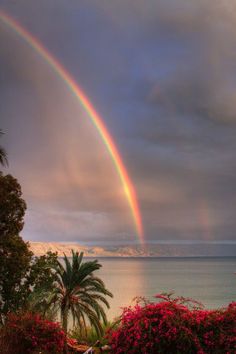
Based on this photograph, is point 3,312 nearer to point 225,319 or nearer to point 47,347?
point 47,347

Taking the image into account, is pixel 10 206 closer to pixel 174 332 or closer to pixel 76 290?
pixel 76 290

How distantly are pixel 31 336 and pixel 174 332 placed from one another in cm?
717

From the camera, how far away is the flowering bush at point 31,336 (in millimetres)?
21188

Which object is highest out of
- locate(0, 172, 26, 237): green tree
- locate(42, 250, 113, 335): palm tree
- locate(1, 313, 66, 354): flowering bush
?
locate(0, 172, 26, 237): green tree

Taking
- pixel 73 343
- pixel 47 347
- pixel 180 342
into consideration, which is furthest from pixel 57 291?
pixel 180 342

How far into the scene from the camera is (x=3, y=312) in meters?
34.4

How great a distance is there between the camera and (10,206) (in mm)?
35938

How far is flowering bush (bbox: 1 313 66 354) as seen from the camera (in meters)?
21.2

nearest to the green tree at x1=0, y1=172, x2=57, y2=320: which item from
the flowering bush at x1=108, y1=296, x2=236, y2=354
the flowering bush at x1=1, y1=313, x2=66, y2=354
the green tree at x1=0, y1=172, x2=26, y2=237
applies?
the green tree at x1=0, y1=172, x2=26, y2=237

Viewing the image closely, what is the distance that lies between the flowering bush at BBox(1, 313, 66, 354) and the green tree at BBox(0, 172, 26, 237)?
14.2 m

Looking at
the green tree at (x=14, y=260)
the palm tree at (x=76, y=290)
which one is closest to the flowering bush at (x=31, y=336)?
the palm tree at (x=76, y=290)

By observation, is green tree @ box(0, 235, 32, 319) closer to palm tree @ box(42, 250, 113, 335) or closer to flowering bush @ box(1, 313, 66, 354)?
palm tree @ box(42, 250, 113, 335)

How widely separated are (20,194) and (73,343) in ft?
45.4

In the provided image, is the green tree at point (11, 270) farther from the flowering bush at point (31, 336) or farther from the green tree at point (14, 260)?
the flowering bush at point (31, 336)
